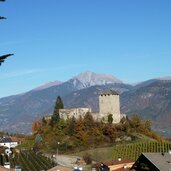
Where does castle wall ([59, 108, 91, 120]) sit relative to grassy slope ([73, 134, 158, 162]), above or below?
above

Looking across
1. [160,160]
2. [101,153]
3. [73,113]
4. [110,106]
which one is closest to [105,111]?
[110,106]

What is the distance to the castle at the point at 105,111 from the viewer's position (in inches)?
4397

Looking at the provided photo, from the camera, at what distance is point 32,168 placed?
7762 cm

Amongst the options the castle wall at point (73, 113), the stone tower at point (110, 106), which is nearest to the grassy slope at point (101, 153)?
the stone tower at point (110, 106)

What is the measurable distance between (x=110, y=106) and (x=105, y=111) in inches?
64.3

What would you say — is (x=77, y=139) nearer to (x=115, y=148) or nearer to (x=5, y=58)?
(x=115, y=148)

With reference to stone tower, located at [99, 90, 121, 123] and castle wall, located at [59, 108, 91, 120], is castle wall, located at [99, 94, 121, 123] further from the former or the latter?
castle wall, located at [59, 108, 91, 120]

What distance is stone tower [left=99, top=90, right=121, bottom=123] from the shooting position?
112m

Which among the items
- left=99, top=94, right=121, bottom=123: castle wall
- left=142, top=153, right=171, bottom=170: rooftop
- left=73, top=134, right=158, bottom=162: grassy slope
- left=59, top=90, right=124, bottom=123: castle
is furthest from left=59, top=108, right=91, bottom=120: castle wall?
left=142, top=153, right=171, bottom=170: rooftop

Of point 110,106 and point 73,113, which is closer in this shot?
point 73,113

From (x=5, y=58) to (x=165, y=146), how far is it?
285 ft

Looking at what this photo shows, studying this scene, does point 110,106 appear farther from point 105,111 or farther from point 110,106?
point 105,111

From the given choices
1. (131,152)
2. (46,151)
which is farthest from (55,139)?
(131,152)

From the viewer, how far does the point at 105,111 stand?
→ 371 ft
